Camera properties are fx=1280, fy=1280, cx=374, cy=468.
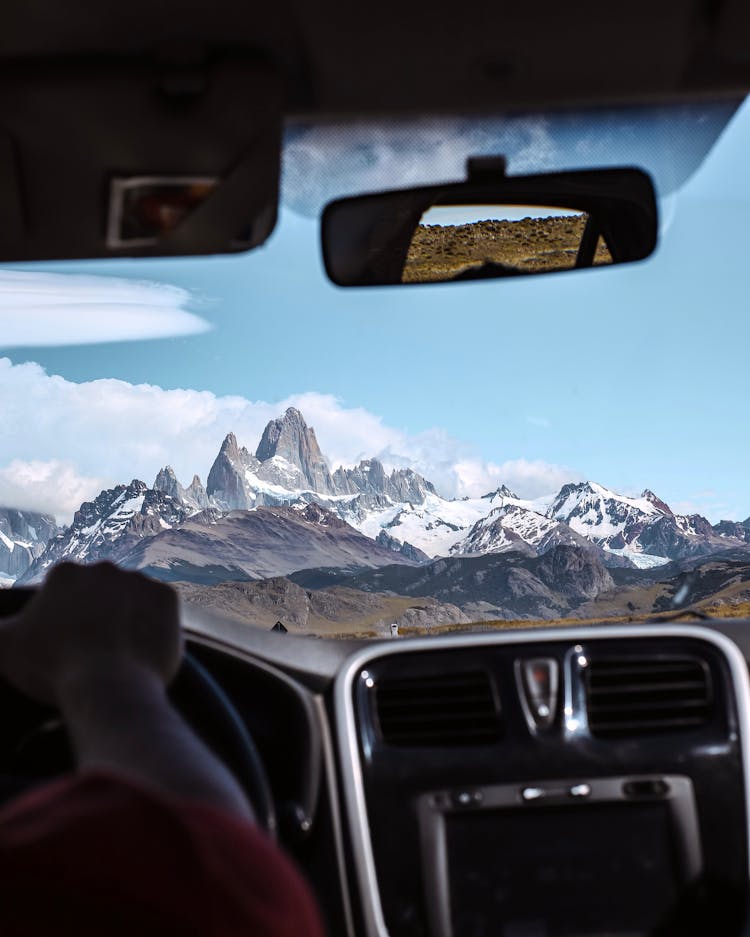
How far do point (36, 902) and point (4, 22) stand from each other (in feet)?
8.32

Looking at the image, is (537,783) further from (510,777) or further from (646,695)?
(646,695)

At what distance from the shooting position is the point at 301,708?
3682 millimetres

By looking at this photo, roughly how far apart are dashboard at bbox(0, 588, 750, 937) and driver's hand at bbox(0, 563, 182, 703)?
2.17m

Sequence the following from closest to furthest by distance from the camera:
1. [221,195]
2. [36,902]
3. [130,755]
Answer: [36,902] < [130,755] < [221,195]

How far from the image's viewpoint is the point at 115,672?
128cm

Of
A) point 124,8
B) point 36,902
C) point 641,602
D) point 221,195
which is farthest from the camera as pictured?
point 641,602

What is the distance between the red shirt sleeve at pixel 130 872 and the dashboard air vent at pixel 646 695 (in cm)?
308

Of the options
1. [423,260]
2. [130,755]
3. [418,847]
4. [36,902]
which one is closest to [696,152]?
[423,260]

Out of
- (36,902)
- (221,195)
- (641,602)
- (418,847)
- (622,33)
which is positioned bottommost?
(418,847)

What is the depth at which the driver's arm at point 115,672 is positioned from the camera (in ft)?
3.80

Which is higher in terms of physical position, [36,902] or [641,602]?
[36,902]

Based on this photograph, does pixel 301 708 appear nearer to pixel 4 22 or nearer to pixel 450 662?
pixel 450 662

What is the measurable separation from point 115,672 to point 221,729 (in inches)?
55.7

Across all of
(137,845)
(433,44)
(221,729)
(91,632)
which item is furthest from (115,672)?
(433,44)
